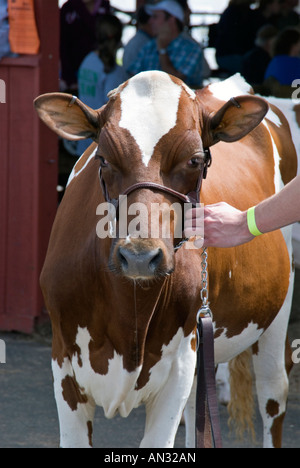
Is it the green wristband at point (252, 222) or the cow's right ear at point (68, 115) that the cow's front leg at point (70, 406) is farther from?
the green wristband at point (252, 222)

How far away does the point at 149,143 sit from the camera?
256 centimetres

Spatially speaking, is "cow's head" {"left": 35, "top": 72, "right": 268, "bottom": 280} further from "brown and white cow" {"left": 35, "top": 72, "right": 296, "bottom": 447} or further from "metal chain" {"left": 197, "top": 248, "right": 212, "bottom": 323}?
"metal chain" {"left": 197, "top": 248, "right": 212, "bottom": 323}

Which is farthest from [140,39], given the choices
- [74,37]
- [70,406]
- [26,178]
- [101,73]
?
[70,406]

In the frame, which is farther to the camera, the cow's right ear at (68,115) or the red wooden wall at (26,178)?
the red wooden wall at (26,178)

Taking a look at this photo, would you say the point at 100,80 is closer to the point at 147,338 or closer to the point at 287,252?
the point at 287,252

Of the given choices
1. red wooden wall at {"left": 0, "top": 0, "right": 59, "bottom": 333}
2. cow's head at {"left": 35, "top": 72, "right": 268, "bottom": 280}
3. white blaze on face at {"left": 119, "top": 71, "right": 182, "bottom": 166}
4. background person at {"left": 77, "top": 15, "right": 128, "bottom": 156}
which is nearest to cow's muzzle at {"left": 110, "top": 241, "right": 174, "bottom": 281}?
cow's head at {"left": 35, "top": 72, "right": 268, "bottom": 280}

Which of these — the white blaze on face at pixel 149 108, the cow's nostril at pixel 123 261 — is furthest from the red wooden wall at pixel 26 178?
the cow's nostril at pixel 123 261

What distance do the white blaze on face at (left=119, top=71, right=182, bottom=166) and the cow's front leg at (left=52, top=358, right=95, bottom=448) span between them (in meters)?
0.97

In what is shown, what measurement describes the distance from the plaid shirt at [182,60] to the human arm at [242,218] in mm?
4139

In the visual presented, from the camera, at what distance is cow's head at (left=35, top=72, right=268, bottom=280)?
244cm

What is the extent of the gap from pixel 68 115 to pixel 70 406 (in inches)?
42.4

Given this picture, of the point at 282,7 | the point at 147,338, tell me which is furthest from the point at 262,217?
the point at 282,7

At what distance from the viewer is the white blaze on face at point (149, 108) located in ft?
8.43
